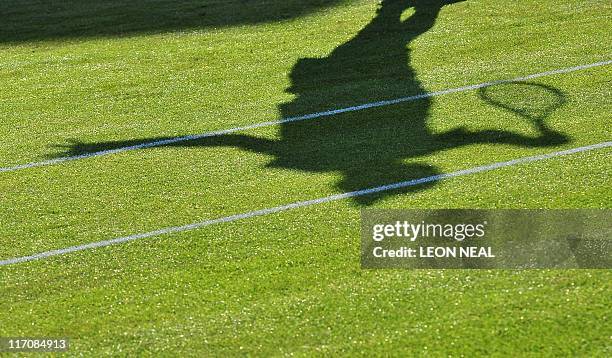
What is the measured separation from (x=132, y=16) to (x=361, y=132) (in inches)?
302

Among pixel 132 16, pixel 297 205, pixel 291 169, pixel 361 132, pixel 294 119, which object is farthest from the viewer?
pixel 132 16

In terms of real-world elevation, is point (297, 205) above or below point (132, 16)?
below

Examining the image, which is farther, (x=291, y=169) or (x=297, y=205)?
(x=291, y=169)

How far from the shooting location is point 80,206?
7.50 meters

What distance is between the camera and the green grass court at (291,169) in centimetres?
536

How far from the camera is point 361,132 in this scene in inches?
351

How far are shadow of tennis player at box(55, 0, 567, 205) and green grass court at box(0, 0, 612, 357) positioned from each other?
3cm

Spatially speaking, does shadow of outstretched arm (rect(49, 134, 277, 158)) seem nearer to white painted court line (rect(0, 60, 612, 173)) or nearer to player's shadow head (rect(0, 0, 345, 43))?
white painted court line (rect(0, 60, 612, 173))

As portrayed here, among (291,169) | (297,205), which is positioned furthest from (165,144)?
(297,205)

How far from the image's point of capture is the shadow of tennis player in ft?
26.1

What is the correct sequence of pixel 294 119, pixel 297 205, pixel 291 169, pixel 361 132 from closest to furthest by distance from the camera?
pixel 297 205 → pixel 291 169 → pixel 361 132 → pixel 294 119

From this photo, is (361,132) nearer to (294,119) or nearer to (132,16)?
(294,119)

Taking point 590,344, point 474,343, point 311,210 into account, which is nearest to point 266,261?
point 311,210

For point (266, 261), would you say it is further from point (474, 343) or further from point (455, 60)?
Answer: point (455, 60)
